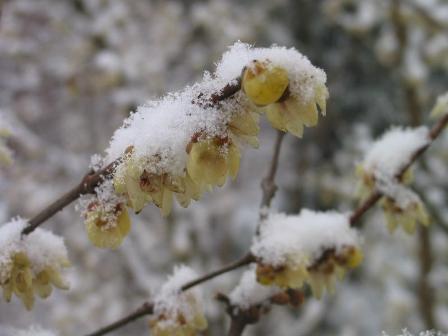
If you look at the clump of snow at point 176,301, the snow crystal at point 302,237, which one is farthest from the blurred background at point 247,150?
the clump of snow at point 176,301

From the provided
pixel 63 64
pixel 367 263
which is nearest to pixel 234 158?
pixel 63 64

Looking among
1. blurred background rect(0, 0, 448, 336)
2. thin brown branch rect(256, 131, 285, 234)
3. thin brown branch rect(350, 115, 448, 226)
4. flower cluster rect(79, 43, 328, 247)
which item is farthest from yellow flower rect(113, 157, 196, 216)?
blurred background rect(0, 0, 448, 336)

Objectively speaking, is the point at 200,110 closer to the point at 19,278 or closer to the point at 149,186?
the point at 149,186

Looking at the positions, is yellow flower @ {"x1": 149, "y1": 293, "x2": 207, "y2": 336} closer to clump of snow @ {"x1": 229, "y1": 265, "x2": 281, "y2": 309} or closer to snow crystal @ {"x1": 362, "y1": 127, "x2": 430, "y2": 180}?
clump of snow @ {"x1": 229, "y1": 265, "x2": 281, "y2": 309}

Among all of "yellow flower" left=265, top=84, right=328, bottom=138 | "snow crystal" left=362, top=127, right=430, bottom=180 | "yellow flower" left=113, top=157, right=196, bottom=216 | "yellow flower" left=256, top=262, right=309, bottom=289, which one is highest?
"snow crystal" left=362, top=127, right=430, bottom=180

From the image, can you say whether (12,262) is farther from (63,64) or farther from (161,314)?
(63,64)

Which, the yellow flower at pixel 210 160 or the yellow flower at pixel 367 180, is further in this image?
the yellow flower at pixel 367 180

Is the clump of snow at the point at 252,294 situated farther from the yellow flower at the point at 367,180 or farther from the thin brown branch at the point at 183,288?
the yellow flower at the point at 367,180
